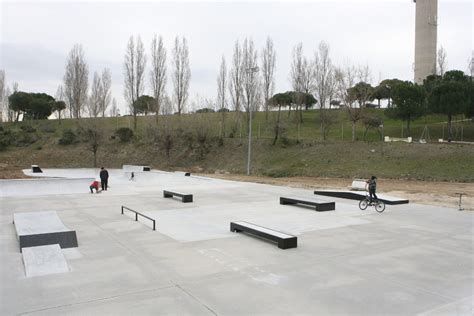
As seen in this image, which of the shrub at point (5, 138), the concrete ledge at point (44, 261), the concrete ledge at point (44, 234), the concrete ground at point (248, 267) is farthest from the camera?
the shrub at point (5, 138)

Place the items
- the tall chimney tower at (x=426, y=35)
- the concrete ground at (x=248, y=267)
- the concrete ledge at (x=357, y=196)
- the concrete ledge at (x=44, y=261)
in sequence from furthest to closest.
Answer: the tall chimney tower at (x=426, y=35), the concrete ledge at (x=357, y=196), the concrete ledge at (x=44, y=261), the concrete ground at (x=248, y=267)

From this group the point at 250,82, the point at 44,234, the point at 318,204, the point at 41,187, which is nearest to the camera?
the point at 44,234

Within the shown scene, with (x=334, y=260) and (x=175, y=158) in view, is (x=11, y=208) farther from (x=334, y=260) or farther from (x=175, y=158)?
(x=175, y=158)

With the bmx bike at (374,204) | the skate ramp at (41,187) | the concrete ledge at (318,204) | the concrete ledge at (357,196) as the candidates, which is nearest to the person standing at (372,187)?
the bmx bike at (374,204)

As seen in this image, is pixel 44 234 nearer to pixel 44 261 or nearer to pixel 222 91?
pixel 44 261

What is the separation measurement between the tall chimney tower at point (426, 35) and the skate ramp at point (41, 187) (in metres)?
65.4

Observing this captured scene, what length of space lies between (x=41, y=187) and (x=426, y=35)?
6884 centimetres

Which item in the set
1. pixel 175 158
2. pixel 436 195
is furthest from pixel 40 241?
pixel 175 158

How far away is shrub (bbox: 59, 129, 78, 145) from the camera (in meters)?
50.2

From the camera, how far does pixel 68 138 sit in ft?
166

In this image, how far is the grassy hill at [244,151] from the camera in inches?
1252

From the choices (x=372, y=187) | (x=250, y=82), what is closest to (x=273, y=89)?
(x=250, y=82)

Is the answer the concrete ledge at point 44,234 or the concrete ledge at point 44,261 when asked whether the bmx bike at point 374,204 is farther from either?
the concrete ledge at point 44,261

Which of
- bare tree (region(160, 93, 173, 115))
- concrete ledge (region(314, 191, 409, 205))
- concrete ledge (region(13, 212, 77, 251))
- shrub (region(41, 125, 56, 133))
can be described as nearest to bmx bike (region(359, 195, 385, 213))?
concrete ledge (region(314, 191, 409, 205))
